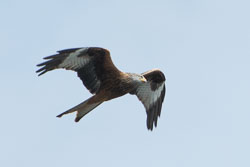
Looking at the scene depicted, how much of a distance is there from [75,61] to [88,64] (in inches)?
13.1

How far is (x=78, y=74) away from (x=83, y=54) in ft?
1.64

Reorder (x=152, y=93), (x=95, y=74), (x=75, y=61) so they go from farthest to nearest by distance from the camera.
Answer: 1. (x=152, y=93)
2. (x=95, y=74)
3. (x=75, y=61)

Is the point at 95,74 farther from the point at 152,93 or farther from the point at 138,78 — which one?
the point at 152,93

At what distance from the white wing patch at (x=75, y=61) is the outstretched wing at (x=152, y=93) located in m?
2.01

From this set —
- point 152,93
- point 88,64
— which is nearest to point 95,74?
Result: point 88,64

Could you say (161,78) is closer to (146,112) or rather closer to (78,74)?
(146,112)

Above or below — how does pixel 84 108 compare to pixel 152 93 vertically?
above

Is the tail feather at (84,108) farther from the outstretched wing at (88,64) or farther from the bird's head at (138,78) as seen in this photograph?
the bird's head at (138,78)

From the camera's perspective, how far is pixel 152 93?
17281 millimetres

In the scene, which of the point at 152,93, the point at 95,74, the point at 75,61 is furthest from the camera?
the point at 152,93

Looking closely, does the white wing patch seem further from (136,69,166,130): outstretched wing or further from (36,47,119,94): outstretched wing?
(136,69,166,130): outstretched wing

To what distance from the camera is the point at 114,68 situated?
15.7 metres

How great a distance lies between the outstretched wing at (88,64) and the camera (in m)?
15.3

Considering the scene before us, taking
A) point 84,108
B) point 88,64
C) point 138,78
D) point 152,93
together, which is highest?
point 88,64
